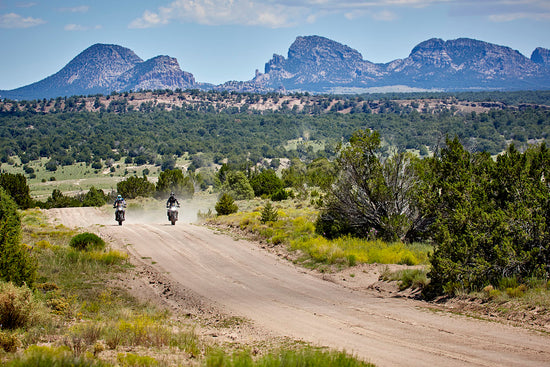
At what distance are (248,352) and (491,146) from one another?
150 meters

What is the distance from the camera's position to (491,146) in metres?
143

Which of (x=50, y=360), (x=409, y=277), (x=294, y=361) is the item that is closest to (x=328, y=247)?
(x=409, y=277)

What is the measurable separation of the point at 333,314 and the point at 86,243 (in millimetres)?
11562

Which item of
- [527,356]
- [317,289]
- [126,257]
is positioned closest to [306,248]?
[317,289]

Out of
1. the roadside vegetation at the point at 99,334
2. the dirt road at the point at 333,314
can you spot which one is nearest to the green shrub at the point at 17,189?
the dirt road at the point at 333,314

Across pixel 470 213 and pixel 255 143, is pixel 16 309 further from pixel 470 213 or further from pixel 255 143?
pixel 255 143

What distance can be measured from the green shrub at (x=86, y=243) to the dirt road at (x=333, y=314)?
149 centimetres

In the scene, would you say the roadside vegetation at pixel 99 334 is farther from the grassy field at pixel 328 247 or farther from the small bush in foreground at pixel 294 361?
the grassy field at pixel 328 247

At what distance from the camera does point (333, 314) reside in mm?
11469

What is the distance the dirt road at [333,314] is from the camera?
8.32 metres

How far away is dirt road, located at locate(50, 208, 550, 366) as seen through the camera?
27.3 feet

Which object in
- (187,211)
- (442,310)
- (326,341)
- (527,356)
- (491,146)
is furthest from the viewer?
(491,146)

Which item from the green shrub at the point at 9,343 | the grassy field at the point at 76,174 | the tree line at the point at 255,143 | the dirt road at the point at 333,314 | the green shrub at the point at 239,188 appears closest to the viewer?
the green shrub at the point at 9,343

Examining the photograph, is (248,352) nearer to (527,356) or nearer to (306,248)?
(527,356)
